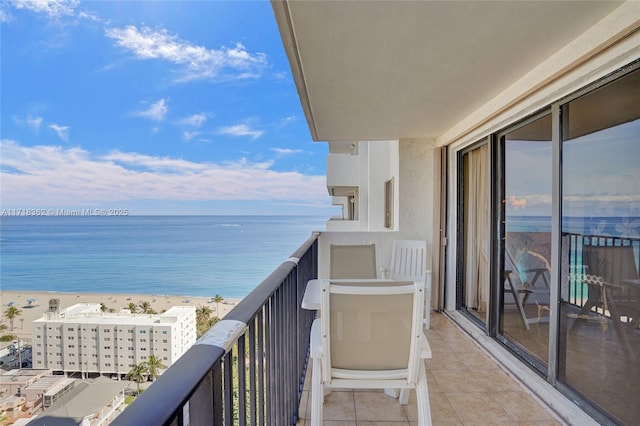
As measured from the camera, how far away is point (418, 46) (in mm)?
2062

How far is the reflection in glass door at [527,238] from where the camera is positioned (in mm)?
2557

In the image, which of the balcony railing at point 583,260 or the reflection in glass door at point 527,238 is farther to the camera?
the reflection in glass door at point 527,238

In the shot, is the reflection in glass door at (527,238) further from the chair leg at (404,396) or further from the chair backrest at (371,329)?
the chair backrest at (371,329)

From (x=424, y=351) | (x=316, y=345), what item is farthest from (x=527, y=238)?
(x=316, y=345)

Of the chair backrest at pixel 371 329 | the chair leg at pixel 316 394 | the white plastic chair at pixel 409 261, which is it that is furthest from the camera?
the white plastic chair at pixel 409 261

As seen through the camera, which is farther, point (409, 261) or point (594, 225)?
point (409, 261)

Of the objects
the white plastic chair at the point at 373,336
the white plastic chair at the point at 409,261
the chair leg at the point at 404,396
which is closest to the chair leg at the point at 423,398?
the white plastic chair at the point at 373,336

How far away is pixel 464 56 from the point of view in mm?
2209

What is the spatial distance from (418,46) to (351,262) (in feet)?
6.32

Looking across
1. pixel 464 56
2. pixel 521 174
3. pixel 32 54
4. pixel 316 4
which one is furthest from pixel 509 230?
pixel 32 54

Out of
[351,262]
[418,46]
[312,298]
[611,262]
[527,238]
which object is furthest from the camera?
[351,262]

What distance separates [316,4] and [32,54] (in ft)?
102

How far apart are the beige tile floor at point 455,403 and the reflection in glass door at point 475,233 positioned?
2.58ft

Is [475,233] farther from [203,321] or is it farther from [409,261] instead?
[203,321]
